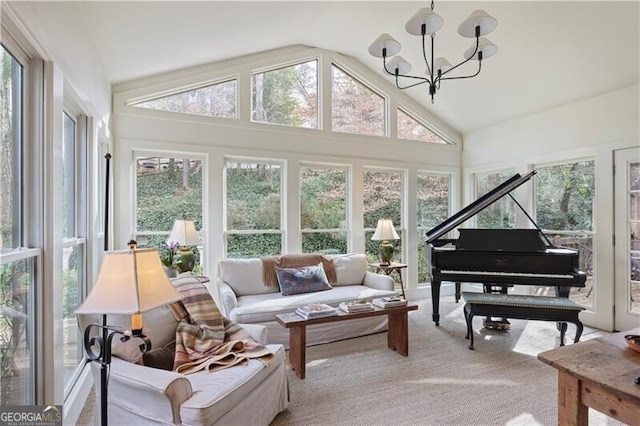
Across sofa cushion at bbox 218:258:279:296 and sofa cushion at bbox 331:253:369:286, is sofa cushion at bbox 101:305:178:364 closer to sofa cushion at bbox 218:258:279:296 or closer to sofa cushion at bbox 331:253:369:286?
sofa cushion at bbox 218:258:279:296

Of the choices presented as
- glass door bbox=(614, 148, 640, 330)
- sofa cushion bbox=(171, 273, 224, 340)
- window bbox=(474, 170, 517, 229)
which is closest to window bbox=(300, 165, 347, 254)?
window bbox=(474, 170, 517, 229)

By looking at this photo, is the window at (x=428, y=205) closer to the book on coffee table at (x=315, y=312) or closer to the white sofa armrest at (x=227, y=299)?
the book on coffee table at (x=315, y=312)

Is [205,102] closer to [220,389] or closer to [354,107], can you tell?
[354,107]

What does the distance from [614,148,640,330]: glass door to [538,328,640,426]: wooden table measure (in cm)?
283

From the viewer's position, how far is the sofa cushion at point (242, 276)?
4199mm

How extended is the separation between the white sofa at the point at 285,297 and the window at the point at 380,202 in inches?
29.9

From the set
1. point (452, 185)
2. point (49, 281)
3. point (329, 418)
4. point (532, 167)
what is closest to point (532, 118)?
point (532, 167)

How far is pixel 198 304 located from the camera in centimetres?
263

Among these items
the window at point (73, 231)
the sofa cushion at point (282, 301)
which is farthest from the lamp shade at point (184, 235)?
the window at point (73, 231)

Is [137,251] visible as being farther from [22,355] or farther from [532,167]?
[532,167]

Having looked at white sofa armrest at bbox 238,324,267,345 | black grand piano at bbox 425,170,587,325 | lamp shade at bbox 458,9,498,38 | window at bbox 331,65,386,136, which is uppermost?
window at bbox 331,65,386,136

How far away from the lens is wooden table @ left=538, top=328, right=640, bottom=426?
1.50m

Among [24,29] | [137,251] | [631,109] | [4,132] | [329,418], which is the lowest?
[329,418]

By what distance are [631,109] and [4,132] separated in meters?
5.43
